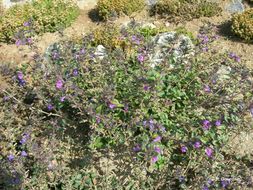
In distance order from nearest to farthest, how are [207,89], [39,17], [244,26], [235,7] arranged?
[207,89] → [244,26] → [39,17] → [235,7]

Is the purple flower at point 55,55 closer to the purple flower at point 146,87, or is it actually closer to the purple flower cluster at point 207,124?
the purple flower at point 146,87

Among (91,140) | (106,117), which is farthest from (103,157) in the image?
(106,117)

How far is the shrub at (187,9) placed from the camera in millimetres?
7387

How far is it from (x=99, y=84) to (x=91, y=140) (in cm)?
78

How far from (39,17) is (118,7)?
5.36 feet

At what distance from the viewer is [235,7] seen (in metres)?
7.66

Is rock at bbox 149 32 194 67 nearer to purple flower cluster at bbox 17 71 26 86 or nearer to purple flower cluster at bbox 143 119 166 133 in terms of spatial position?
purple flower cluster at bbox 143 119 166 133

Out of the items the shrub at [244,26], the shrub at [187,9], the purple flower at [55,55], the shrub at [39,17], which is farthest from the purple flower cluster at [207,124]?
the shrub at [39,17]

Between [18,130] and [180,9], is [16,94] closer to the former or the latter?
[18,130]

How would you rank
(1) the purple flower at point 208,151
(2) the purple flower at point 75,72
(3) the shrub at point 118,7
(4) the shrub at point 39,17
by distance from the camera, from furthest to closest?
(3) the shrub at point 118,7 → (4) the shrub at point 39,17 → (2) the purple flower at point 75,72 → (1) the purple flower at point 208,151

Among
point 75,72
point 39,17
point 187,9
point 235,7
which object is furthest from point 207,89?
point 39,17

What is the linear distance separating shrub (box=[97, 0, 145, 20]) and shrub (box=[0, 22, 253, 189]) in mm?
2429

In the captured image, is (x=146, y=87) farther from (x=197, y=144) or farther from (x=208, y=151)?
(x=208, y=151)

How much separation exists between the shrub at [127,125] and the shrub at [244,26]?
1.78 meters
